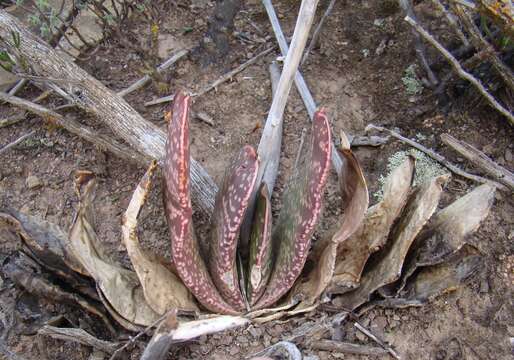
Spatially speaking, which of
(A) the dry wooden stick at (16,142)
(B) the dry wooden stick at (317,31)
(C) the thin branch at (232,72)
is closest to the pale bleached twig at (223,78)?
(C) the thin branch at (232,72)

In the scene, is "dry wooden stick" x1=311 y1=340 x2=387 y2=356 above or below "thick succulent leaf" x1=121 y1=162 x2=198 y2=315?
below

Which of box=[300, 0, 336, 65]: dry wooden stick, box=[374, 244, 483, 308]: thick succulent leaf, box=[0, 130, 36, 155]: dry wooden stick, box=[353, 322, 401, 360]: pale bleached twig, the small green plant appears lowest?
box=[353, 322, 401, 360]: pale bleached twig

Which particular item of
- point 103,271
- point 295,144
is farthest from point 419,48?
point 103,271

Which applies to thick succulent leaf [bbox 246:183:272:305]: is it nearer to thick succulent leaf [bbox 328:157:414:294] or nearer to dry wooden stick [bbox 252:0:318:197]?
dry wooden stick [bbox 252:0:318:197]

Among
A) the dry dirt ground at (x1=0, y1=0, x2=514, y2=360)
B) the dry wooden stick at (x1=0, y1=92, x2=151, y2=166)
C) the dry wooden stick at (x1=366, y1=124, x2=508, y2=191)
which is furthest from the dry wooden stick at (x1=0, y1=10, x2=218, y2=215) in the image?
the dry wooden stick at (x1=366, y1=124, x2=508, y2=191)

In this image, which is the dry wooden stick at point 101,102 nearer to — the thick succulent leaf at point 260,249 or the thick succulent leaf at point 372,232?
the thick succulent leaf at point 260,249

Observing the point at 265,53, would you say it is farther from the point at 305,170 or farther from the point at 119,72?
the point at 305,170

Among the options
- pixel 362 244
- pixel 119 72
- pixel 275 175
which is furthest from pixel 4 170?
pixel 362 244
